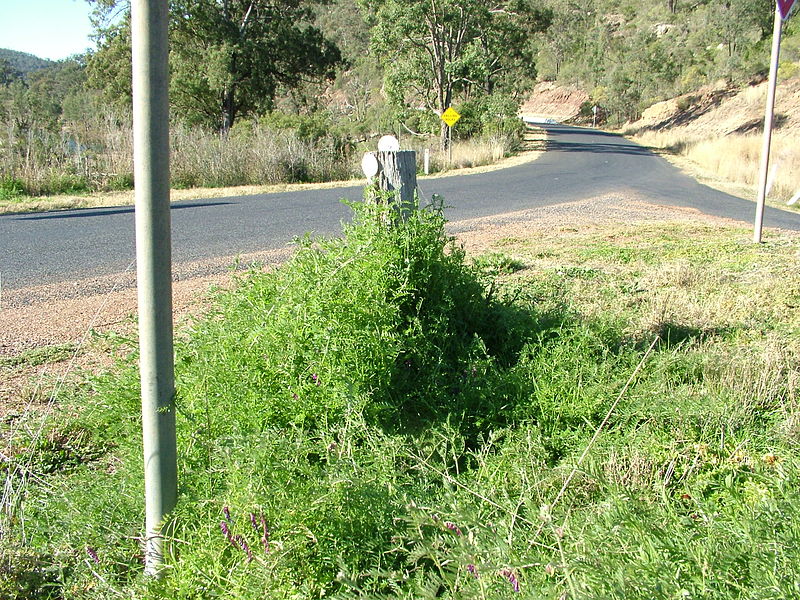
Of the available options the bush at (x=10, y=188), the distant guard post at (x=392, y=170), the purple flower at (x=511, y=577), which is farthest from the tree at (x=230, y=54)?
the purple flower at (x=511, y=577)

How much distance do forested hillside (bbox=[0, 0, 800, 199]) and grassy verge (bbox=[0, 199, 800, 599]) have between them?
12567 millimetres

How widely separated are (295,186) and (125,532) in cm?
1470

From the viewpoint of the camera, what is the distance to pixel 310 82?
35.3 metres

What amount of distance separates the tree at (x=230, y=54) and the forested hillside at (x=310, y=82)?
6cm

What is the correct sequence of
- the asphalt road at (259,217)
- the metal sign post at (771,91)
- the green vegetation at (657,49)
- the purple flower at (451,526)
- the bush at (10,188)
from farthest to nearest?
the green vegetation at (657,49) < the bush at (10,188) < the asphalt road at (259,217) < the metal sign post at (771,91) < the purple flower at (451,526)

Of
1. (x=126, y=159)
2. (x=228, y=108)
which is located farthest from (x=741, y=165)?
(x=228, y=108)

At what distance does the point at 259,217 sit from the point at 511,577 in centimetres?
1011

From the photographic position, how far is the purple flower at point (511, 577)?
1.97 meters

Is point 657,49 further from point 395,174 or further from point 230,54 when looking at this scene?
point 395,174

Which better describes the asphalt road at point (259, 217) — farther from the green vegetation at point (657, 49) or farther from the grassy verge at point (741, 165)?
the green vegetation at point (657, 49)

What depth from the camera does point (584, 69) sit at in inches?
3063

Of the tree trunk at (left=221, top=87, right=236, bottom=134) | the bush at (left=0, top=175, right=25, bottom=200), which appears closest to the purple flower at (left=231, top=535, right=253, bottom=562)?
the bush at (left=0, top=175, right=25, bottom=200)

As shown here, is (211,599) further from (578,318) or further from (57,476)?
(578,318)

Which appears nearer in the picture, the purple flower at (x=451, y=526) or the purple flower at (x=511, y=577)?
the purple flower at (x=511, y=577)
